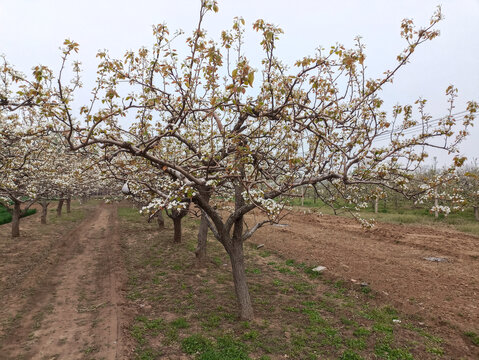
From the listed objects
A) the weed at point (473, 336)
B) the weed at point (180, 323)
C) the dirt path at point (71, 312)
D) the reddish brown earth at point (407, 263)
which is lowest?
the dirt path at point (71, 312)

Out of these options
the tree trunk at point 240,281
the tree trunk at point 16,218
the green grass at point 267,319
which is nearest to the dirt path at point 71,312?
the green grass at point 267,319

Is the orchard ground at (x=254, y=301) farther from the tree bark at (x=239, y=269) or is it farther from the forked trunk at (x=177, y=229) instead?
the forked trunk at (x=177, y=229)

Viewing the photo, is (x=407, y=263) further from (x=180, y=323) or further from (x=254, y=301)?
(x=180, y=323)

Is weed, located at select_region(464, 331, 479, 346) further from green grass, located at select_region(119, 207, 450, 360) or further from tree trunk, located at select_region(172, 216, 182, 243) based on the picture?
tree trunk, located at select_region(172, 216, 182, 243)

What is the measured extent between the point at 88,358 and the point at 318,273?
9247 mm

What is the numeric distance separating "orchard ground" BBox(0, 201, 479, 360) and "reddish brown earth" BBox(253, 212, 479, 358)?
0.06m

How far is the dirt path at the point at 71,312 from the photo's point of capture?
7.09 m

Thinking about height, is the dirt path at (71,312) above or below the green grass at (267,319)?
below

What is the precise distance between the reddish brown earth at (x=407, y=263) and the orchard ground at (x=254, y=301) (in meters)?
0.06

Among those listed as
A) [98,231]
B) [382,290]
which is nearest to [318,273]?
[382,290]

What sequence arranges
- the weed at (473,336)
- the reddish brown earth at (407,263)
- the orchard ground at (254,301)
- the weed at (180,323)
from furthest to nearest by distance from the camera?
the reddish brown earth at (407,263) → the weed at (180,323) → the weed at (473,336) → the orchard ground at (254,301)

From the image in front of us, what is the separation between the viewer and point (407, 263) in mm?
Result: 13586

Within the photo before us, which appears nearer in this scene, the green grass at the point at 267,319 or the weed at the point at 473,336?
the green grass at the point at 267,319

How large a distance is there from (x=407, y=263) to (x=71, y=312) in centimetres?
1436
